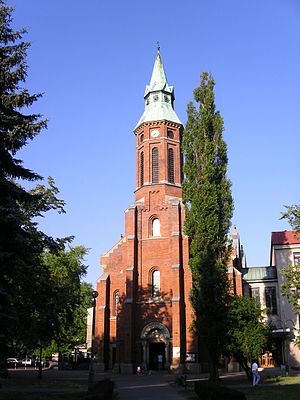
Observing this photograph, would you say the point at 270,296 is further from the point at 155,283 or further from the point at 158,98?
the point at 158,98

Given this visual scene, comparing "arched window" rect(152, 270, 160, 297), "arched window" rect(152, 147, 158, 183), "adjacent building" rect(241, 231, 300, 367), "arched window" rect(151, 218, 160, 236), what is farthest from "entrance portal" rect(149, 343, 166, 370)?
"arched window" rect(152, 147, 158, 183)

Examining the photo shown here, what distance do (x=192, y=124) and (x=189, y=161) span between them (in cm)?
283

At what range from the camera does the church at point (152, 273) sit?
39.0m

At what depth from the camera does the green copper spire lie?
47500 millimetres

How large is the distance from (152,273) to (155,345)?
248 inches

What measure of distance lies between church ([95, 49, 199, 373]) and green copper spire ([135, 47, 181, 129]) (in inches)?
5.2

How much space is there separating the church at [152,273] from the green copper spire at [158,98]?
5.2 inches

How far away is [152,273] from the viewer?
41.6 m

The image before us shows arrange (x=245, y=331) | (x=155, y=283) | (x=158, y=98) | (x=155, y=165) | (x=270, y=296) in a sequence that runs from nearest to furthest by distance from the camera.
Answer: (x=245, y=331), (x=155, y=283), (x=270, y=296), (x=155, y=165), (x=158, y=98)

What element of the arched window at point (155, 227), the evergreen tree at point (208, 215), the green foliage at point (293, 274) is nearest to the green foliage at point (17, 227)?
the evergreen tree at point (208, 215)

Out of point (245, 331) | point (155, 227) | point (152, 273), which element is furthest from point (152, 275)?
point (245, 331)

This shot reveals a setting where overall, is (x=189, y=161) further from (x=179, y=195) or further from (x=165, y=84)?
(x=165, y=84)

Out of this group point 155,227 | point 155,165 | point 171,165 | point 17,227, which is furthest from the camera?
point 171,165

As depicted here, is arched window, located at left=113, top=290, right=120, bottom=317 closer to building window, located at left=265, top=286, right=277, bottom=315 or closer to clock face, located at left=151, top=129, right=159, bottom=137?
building window, located at left=265, top=286, right=277, bottom=315
